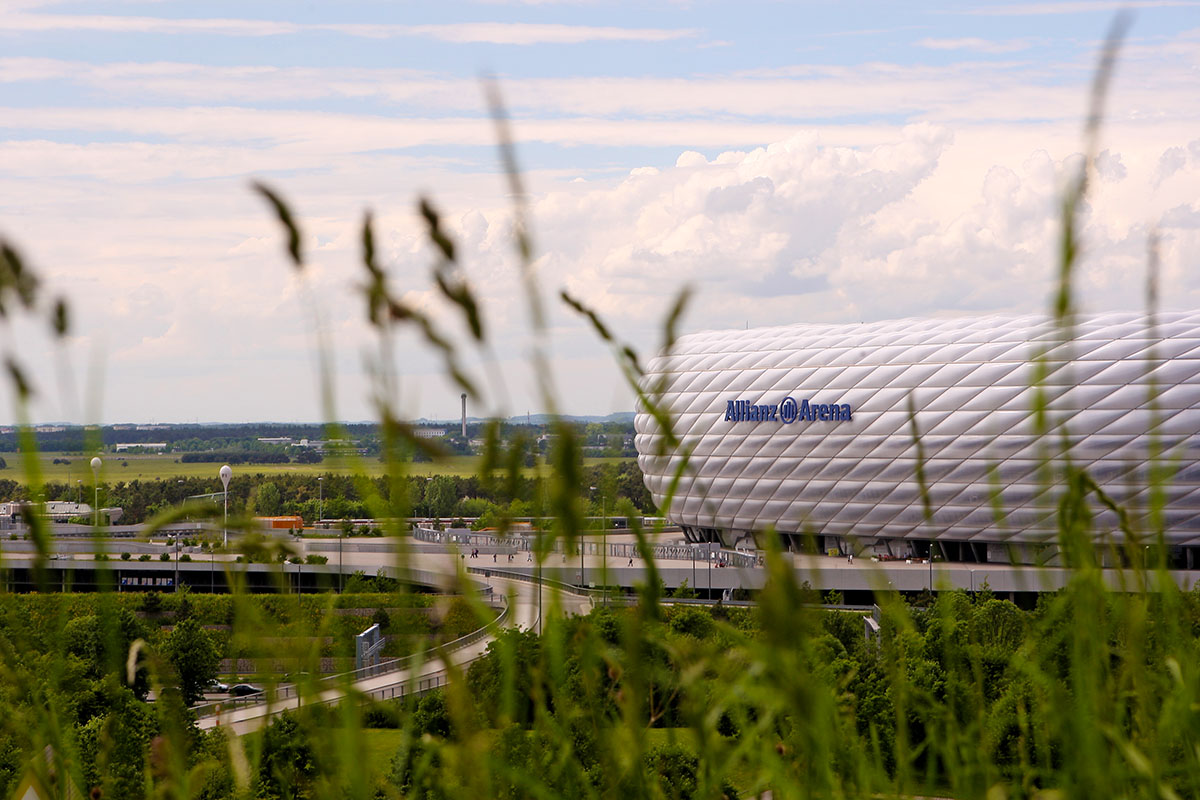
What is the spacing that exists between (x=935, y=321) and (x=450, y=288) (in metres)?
49.1

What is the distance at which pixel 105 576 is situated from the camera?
1659mm

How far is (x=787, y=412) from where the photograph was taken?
1860 inches

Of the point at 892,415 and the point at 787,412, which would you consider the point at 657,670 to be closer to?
the point at 892,415

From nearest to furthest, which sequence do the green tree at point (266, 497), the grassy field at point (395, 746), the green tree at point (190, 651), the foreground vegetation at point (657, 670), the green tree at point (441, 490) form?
the foreground vegetation at point (657, 670), the grassy field at point (395, 746), the green tree at point (266, 497), the green tree at point (441, 490), the green tree at point (190, 651)

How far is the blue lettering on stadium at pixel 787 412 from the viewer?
4572 centimetres

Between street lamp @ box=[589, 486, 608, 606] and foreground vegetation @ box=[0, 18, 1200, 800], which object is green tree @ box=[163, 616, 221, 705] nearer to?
foreground vegetation @ box=[0, 18, 1200, 800]

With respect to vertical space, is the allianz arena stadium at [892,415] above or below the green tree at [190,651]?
above

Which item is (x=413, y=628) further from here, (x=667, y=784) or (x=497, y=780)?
(x=667, y=784)

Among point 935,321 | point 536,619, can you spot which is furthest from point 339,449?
point 935,321

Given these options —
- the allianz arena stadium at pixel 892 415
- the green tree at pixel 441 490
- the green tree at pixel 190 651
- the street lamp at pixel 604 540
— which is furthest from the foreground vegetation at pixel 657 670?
the allianz arena stadium at pixel 892 415

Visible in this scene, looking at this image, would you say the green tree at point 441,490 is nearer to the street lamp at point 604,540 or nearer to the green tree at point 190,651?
the street lamp at point 604,540

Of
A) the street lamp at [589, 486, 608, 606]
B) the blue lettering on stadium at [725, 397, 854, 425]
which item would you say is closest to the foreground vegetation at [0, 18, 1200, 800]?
the street lamp at [589, 486, 608, 606]

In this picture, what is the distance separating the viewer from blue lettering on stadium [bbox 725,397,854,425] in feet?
150

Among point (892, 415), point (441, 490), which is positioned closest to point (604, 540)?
point (441, 490)
